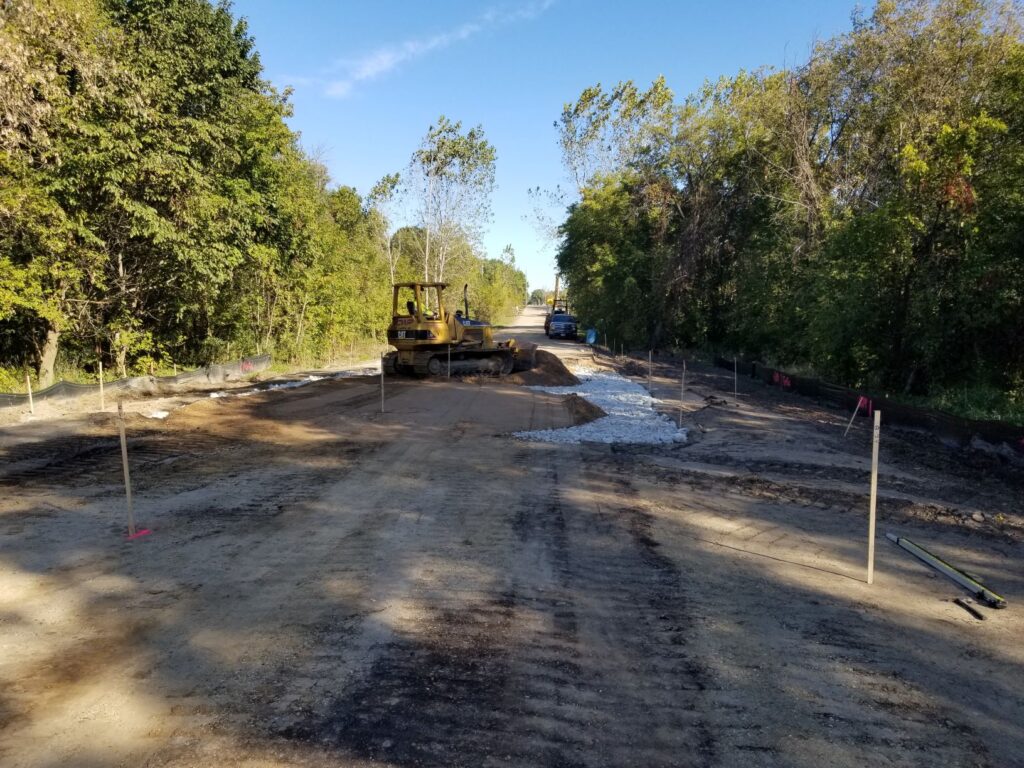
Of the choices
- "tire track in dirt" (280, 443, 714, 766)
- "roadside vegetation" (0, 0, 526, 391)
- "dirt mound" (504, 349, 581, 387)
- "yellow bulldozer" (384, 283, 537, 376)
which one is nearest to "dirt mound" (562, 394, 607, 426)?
"dirt mound" (504, 349, 581, 387)

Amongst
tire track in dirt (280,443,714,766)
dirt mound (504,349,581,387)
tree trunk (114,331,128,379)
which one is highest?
tree trunk (114,331,128,379)

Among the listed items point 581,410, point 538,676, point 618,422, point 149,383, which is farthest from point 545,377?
point 538,676

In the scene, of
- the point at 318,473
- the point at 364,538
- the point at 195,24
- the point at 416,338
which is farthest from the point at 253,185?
the point at 364,538

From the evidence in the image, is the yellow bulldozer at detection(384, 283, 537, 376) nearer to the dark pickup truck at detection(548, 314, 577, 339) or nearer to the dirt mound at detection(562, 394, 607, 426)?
the dirt mound at detection(562, 394, 607, 426)

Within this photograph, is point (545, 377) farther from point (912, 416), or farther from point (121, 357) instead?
point (121, 357)

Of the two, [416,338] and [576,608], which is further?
[416,338]

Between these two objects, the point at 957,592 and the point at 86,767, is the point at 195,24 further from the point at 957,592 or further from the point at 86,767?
the point at 957,592

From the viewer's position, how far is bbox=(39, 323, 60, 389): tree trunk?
49.3ft

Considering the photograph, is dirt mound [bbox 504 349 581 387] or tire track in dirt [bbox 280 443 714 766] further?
dirt mound [bbox 504 349 581 387]

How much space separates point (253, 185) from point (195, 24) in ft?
15.4

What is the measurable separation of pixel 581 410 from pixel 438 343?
6.37 meters

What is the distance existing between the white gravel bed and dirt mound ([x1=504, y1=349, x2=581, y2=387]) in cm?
62

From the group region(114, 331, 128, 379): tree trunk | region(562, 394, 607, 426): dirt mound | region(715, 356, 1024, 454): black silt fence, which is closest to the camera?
region(715, 356, 1024, 454): black silt fence

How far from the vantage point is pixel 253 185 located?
65.3ft
